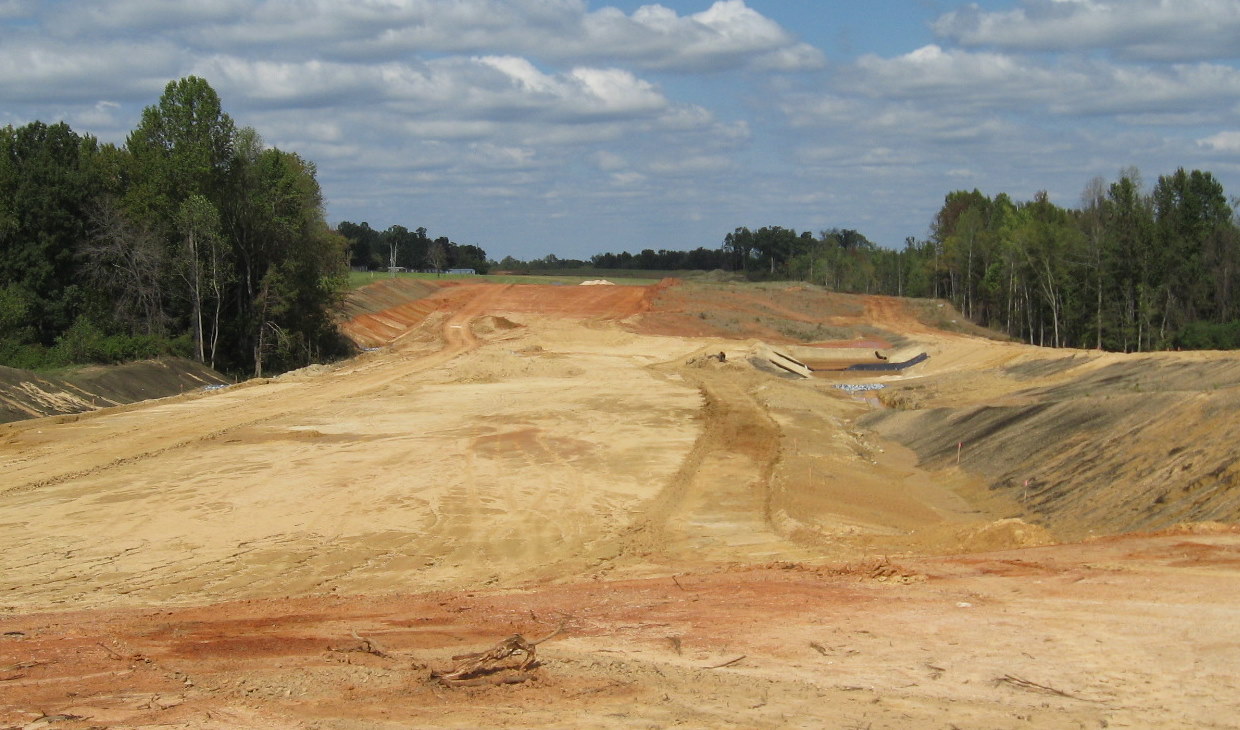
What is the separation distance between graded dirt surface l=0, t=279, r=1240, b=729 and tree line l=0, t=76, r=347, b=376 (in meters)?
8.36

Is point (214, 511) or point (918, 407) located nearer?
point (214, 511)

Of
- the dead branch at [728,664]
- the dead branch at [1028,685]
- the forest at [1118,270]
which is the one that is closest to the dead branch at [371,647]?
the dead branch at [728,664]

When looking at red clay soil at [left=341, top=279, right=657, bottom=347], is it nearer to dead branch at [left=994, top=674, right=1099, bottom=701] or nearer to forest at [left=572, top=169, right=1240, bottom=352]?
forest at [left=572, top=169, right=1240, bottom=352]

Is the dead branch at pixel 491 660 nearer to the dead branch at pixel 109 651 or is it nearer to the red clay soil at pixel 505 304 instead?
the dead branch at pixel 109 651

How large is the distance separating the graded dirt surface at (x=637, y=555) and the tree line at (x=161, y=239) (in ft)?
27.4

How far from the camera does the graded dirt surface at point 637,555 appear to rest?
8.83m

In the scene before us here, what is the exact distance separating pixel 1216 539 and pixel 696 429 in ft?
55.5

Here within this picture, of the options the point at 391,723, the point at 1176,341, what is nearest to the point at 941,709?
the point at 391,723

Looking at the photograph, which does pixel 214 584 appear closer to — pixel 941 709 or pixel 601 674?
pixel 601 674

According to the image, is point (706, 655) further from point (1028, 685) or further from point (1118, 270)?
point (1118, 270)

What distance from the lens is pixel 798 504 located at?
2038cm

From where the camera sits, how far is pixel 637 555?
16.4m

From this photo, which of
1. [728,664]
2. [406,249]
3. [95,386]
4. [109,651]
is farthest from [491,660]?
[406,249]

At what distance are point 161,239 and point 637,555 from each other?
3434 cm
